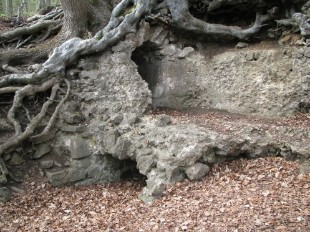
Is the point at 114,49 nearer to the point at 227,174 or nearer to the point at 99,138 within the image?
the point at 99,138

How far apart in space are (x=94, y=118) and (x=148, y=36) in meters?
2.85

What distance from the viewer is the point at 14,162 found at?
25.2ft

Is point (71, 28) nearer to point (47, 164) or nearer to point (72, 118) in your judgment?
point (72, 118)

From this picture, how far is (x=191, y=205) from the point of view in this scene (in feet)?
20.0

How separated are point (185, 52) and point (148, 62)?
44.2 inches

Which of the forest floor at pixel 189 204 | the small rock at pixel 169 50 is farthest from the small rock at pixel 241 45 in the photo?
the forest floor at pixel 189 204

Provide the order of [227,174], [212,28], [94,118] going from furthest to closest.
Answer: [212,28], [94,118], [227,174]

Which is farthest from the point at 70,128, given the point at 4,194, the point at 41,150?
the point at 4,194

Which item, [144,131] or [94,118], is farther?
[94,118]

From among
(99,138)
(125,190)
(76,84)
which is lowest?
(125,190)

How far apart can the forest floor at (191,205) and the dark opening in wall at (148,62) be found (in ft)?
12.2

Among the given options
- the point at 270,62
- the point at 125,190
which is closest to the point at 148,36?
the point at 270,62

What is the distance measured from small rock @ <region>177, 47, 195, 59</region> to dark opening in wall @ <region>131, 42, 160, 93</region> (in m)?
0.64

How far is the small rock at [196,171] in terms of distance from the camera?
687 centimetres
